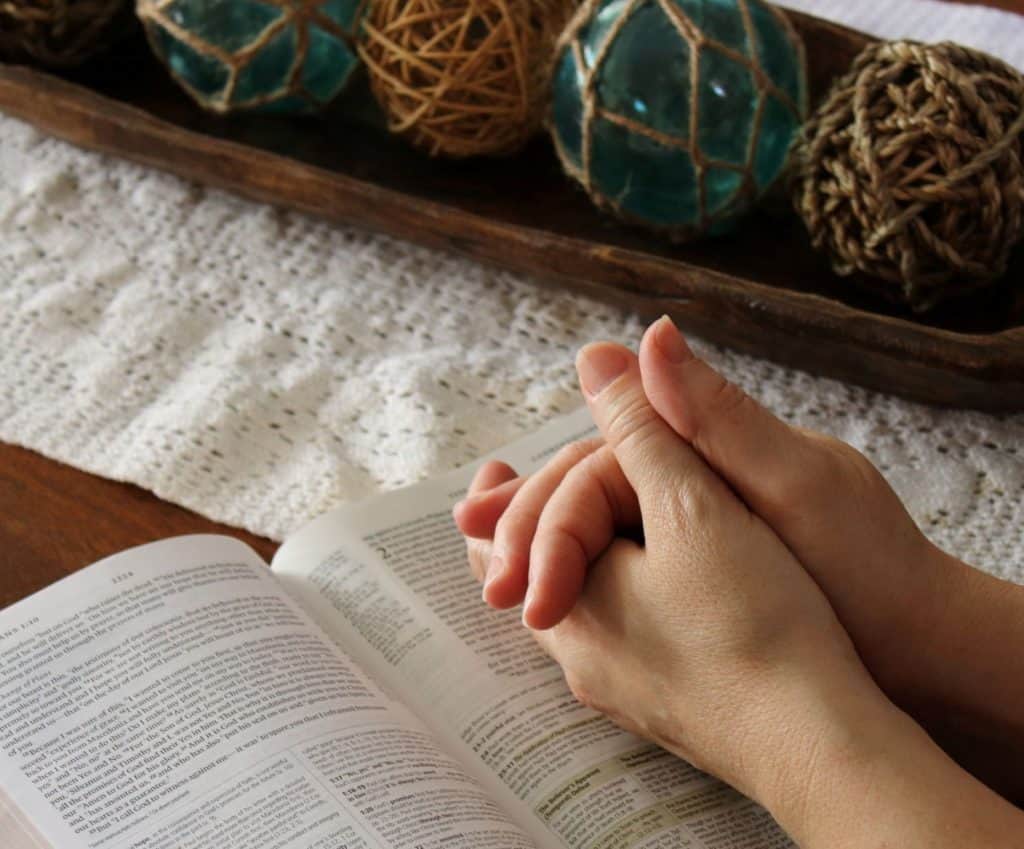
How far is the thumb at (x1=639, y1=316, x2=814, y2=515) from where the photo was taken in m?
0.61

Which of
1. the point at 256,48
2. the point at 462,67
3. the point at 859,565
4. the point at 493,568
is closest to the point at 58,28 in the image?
the point at 256,48

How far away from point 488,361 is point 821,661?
356 mm

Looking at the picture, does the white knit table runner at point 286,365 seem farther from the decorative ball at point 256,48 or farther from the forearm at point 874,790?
the forearm at point 874,790

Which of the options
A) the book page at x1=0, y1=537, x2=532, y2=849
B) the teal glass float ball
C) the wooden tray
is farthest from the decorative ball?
the book page at x1=0, y1=537, x2=532, y2=849

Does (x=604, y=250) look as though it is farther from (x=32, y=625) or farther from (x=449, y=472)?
(x=32, y=625)

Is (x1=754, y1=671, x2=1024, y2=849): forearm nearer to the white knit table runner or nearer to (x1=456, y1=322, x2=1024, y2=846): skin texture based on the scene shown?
(x1=456, y1=322, x2=1024, y2=846): skin texture

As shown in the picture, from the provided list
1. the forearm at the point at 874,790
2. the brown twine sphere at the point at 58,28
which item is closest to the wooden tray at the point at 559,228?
the brown twine sphere at the point at 58,28

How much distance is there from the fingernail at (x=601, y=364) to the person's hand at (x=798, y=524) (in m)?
0.03

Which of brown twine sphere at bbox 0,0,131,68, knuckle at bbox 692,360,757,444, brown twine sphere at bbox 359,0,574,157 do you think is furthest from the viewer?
brown twine sphere at bbox 0,0,131,68

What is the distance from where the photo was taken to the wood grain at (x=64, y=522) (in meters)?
0.73

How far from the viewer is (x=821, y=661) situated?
568 millimetres

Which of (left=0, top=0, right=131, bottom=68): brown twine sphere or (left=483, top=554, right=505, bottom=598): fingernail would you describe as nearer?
(left=483, top=554, right=505, bottom=598): fingernail

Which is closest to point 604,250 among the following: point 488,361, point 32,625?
point 488,361

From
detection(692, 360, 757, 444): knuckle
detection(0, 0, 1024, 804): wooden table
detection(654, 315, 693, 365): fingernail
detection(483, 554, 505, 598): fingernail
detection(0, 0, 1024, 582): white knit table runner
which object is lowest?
detection(0, 0, 1024, 804): wooden table
